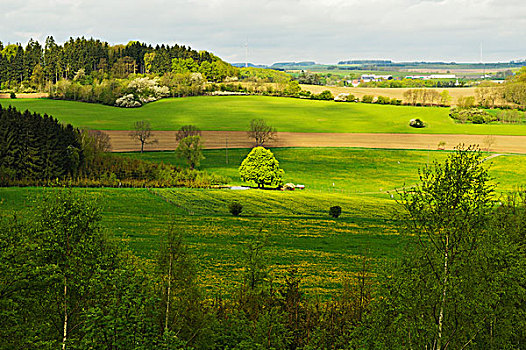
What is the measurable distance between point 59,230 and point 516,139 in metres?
103

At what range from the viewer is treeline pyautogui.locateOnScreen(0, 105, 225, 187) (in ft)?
185

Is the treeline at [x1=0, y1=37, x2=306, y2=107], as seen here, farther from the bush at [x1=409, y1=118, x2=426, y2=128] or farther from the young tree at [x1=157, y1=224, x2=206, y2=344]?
the young tree at [x1=157, y1=224, x2=206, y2=344]

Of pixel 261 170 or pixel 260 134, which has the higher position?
pixel 260 134

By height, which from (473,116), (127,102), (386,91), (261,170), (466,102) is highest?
(386,91)

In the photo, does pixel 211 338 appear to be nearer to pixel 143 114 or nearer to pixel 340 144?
pixel 340 144

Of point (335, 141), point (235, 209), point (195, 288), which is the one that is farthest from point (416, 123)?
point (195, 288)

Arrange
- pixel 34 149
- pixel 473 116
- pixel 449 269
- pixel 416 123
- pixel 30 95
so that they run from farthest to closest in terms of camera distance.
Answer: pixel 30 95
pixel 473 116
pixel 416 123
pixel 34 149
pixel 449 269

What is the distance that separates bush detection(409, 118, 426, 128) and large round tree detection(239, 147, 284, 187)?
55049 mm

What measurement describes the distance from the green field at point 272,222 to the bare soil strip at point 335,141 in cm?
1730

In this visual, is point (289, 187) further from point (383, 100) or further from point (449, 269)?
point (383, 100)

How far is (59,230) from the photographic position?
14.4 metres

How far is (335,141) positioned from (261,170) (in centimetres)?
3706

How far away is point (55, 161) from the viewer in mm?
58656

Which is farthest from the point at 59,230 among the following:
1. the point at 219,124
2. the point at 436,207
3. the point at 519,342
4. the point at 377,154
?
the point at 219,124
